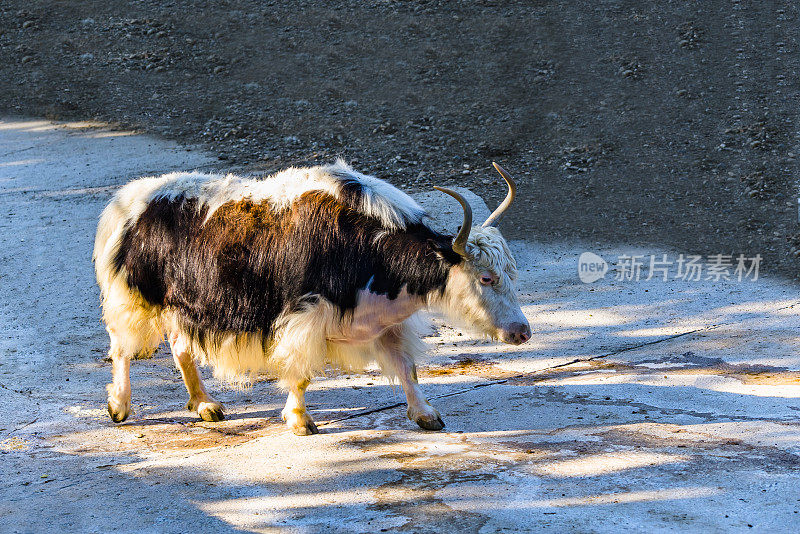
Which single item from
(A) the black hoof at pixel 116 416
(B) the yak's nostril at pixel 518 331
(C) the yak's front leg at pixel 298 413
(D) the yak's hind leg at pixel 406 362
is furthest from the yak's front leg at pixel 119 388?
(B) the yak's nostril at pixel 518 331

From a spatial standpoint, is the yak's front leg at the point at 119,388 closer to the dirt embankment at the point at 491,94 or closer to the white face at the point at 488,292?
the white face at the point at 488,292

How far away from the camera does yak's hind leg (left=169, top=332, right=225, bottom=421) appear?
555 centimetres

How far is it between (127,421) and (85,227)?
4409 millimetres

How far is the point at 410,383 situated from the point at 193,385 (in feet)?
4.89

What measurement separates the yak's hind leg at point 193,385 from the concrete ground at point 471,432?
0.24 feet

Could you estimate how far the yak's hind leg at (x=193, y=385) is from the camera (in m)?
5.55

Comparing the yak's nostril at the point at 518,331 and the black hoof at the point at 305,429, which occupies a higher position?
the yak's nostril at the point at 518,331

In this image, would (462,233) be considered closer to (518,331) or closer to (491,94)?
(518,331)

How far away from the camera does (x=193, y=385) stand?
Answer: 5.69 metres

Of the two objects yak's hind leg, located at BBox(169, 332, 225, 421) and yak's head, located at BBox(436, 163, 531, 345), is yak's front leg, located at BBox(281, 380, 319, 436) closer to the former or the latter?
yak's hind leg, located at BBox(169, 332, 225, 421)

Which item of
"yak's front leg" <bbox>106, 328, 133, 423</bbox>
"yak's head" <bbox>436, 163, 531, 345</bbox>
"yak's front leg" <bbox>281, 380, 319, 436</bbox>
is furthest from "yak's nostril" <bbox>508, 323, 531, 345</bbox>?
"yak's front leg" <bbox>106, 328, 133, 423</bbox>

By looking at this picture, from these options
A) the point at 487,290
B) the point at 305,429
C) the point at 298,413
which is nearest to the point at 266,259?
the point at 298,413

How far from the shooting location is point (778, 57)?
13.1m

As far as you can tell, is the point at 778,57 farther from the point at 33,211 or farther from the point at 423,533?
the point at 423,533
